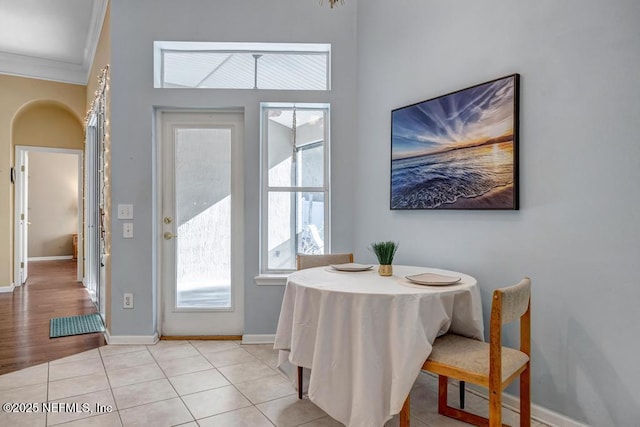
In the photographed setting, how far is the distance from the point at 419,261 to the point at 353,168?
106 cm

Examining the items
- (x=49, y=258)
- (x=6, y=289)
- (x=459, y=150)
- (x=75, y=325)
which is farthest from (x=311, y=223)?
(x=49, y=258)

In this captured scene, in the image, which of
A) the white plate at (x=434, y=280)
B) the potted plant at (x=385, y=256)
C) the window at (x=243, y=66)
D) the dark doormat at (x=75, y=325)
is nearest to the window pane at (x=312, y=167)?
the window at (x=243, y=66)

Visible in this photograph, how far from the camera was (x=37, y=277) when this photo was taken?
668cm

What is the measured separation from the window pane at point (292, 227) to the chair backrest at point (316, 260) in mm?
660

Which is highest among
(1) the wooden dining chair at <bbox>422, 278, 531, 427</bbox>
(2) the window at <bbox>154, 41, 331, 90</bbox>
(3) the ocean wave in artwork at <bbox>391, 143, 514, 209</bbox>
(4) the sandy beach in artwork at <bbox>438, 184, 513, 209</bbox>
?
(2) the window at <bbox>154, 41, 331, 90</bbox>

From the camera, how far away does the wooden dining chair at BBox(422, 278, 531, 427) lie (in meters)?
1.60

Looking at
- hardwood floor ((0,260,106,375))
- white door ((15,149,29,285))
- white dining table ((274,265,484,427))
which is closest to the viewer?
white dining table ((274,265,484,427))

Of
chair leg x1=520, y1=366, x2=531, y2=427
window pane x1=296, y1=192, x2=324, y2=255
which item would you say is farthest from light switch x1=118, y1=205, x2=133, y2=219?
chair leg x1=520, y1=366, x2=531, y2=427

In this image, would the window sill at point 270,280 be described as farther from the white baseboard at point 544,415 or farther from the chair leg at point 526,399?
the chair leg at point 526,399

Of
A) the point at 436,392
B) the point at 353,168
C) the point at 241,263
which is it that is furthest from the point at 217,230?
the point at 436,392

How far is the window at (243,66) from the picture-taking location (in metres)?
3.47

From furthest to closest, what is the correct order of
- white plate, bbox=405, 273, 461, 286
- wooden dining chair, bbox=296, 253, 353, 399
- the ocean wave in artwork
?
wooden dining chair, bbox=296, 253, 353, 399, the ocean wave in artwork, white plate, bbox=405, 273, 461, 286

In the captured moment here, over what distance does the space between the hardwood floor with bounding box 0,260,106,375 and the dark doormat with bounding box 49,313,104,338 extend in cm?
7

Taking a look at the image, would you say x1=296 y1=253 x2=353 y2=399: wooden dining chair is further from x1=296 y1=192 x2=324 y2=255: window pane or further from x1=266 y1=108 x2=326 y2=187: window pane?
x1=266 y1=108 x2=326 y2=187: window pane
